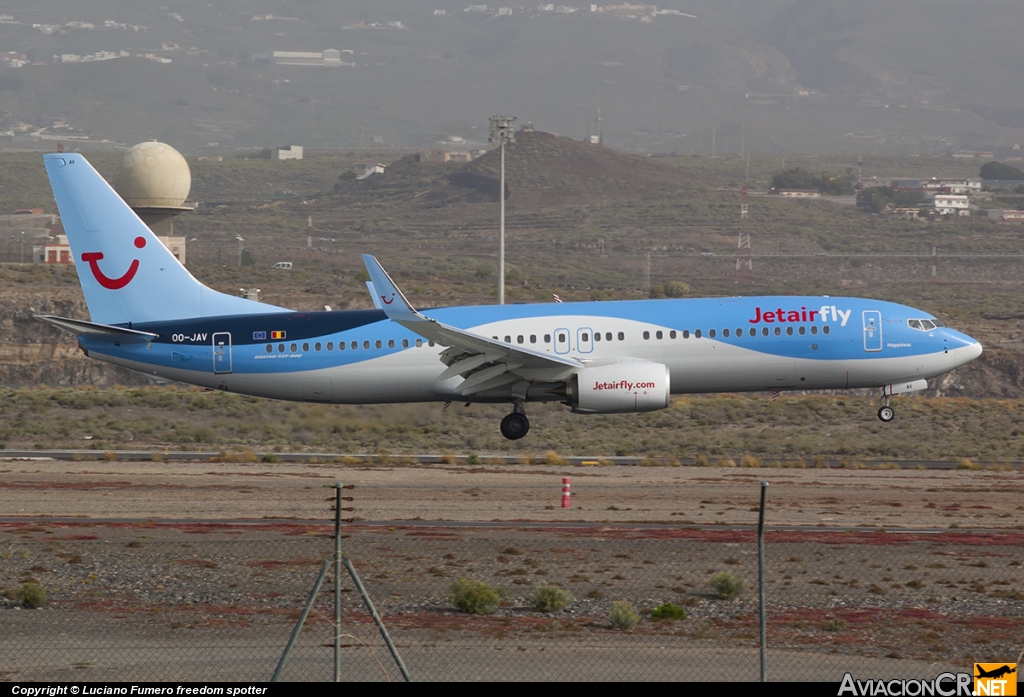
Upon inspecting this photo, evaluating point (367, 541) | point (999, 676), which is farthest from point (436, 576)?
point (999, 676)

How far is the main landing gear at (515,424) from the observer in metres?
36.9

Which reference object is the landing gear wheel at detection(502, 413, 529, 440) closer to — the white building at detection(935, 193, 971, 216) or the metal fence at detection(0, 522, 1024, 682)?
the metal fence at detection(0, 522, 1024, 682)

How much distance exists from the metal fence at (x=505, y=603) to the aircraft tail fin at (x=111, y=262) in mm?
12968

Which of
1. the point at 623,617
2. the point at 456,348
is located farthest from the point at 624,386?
the point at 623,617

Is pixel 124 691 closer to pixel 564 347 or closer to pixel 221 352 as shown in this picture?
pixel 564 347

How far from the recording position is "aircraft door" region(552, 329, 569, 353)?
36219 millimetres

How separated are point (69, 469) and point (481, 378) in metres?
11.3

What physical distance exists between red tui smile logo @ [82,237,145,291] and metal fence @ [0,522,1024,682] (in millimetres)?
13171

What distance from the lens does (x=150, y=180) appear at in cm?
8125

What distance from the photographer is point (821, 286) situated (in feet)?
422

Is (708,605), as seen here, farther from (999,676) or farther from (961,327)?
(961,327)

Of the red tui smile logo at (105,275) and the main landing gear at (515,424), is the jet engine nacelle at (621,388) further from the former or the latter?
the red tui smile logo at (105,275)

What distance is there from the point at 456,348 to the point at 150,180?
169ft

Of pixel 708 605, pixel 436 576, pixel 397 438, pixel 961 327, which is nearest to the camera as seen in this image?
pixel 708 605
